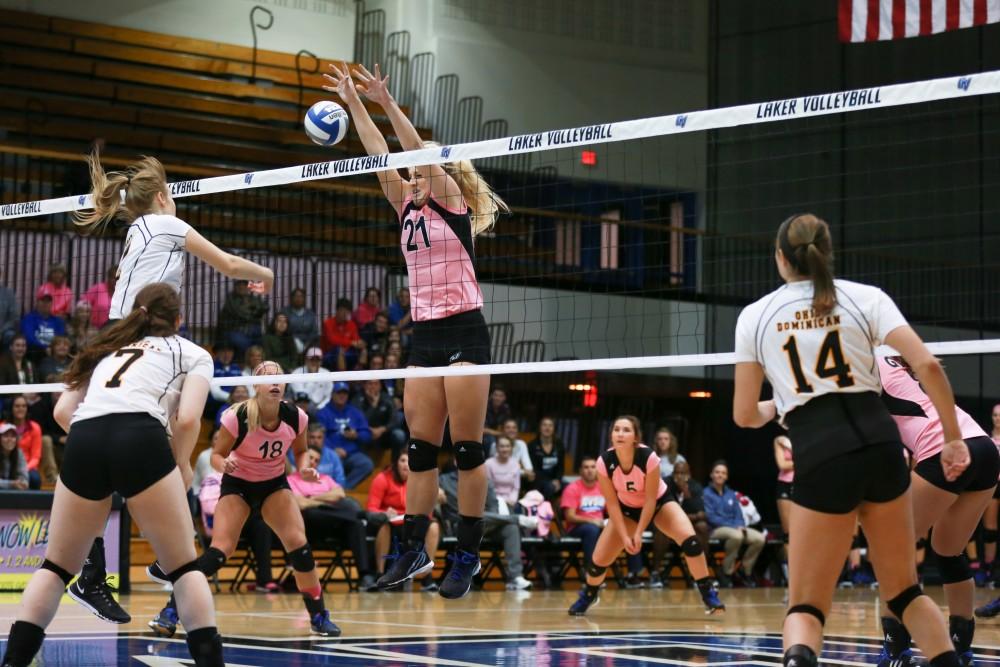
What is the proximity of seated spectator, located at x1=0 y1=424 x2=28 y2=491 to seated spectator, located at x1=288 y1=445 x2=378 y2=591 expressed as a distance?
2.62 meters

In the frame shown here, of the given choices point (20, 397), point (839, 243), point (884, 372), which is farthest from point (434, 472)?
point (839, 243)

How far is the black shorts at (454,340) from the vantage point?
22.3 ft

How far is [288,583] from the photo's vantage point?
1452 centimetres

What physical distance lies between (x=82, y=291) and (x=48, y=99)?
3355 mm

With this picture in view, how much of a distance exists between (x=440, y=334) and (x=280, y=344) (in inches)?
354

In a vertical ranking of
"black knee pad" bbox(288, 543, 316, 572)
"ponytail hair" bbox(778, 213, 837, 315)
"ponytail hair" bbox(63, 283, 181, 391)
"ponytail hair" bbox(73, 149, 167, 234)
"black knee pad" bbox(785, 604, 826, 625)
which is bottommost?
"black knee pad" bbox(288, 543, 316, 572)

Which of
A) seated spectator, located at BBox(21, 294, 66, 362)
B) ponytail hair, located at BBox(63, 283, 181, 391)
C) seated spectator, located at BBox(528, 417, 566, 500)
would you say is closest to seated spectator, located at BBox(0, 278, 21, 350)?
seated spectator, located at BBox(21, 294, 66, 362)

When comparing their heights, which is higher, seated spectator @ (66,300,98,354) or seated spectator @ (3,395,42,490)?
seated spectator @ (66,300,98,354)

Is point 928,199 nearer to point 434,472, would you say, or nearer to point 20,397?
point 20,397

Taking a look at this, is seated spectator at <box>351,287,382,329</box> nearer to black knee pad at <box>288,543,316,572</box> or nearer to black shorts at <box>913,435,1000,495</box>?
black knee pad at <box>288,543,316,572</box>

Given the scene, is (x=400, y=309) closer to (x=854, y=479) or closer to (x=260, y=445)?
(x=260, y=445)

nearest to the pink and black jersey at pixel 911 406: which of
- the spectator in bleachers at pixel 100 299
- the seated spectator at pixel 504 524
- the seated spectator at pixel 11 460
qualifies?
A: the seated spectator at pixel 504 524

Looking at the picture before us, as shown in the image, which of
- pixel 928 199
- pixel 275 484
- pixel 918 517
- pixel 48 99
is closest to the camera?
pixel 918 517

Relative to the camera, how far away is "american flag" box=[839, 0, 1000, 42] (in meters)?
16.8
